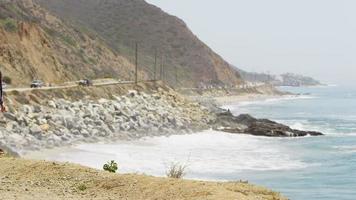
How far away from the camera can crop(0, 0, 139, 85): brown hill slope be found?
2290 inches

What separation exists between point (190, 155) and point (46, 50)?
36.1 metres

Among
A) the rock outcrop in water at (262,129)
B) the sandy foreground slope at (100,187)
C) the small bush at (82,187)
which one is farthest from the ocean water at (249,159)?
the small bush at (82,187)

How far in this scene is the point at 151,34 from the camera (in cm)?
16500

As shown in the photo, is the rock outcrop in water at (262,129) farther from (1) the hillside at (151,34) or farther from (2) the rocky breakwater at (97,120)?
(1) the hillside at (151,34)

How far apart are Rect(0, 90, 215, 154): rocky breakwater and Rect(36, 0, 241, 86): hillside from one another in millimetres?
91582

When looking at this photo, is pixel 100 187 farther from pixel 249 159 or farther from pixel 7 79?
pixel 7 79

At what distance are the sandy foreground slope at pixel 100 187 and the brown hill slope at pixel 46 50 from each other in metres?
40.4

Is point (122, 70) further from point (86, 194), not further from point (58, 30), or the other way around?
point (86, 194)

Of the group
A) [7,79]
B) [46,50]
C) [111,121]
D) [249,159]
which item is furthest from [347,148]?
[46,50]

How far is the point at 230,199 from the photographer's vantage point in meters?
11.1

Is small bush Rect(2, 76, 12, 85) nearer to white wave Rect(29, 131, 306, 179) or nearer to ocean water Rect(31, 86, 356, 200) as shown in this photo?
ocean water Rect(31, 86, 356, 200)

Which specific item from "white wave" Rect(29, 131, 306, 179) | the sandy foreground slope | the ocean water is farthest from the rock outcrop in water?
the sandy foreground slope

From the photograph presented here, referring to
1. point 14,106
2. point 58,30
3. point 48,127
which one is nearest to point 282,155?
point 48,127

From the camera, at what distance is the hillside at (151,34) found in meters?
155
